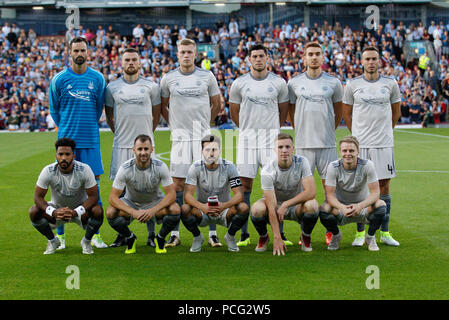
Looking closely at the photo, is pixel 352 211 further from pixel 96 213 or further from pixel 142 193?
pixel 96 213

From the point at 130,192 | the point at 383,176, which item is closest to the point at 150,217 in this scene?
the point at 130,192

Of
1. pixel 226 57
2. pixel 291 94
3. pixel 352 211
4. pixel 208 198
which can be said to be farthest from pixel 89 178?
pixel 226 57

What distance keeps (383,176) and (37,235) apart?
445 cm

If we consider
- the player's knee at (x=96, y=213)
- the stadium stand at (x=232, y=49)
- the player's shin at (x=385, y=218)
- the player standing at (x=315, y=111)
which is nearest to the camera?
the player's knee at (x=96, y=213)

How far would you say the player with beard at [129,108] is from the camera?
25.6 ft

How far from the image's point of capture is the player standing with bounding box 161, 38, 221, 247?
7.96 m

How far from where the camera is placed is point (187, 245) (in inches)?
305

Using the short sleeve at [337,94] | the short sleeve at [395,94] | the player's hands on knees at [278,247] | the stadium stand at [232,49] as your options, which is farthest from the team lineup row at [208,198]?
the stadium stand at [232,49]

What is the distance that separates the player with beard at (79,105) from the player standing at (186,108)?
92 centimetres

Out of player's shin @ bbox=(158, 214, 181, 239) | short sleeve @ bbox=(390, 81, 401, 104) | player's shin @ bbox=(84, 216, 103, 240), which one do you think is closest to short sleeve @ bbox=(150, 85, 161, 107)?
player's shin @ bbox=(158, 214, 181, 239)

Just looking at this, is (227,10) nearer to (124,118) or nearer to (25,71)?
(25,71)

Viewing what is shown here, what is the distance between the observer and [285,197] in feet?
24.8

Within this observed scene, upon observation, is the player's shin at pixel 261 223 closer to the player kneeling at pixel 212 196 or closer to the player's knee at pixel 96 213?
the player kneeling at pixel 212 196

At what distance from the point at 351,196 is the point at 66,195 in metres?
3.29
